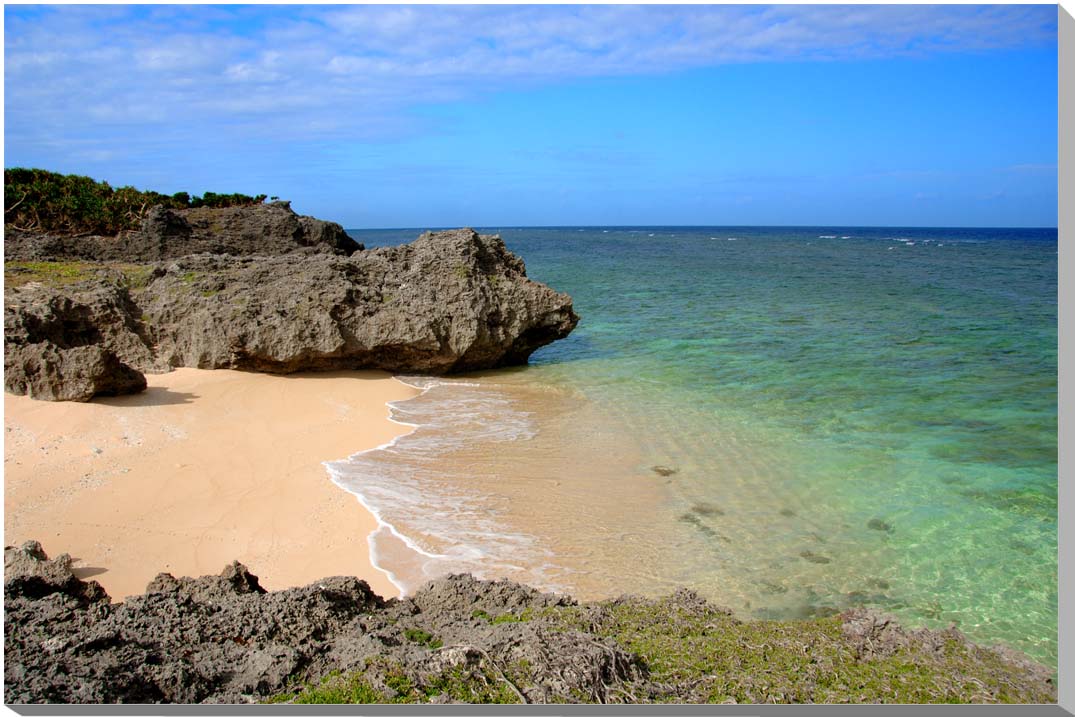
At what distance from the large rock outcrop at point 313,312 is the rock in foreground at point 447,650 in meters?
7.79

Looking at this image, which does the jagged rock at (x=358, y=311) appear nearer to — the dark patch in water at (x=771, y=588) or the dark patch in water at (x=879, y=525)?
the dark patch in water at (x=879, y=525)

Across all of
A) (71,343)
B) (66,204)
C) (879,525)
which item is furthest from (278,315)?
(66,204)

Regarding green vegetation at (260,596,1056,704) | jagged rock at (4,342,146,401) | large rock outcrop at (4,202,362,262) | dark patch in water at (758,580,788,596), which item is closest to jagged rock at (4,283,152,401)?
jagged rock at (4,342,146,401)

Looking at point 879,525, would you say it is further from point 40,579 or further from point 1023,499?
point 40,579

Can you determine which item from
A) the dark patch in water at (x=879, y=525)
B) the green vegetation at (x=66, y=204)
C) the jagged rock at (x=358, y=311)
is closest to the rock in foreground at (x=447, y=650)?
the dark patch in water at (x=879, y=525)

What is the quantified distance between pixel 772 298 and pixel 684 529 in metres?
22.4

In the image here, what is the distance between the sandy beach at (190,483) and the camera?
694 centimetres

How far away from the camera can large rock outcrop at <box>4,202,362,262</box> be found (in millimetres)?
20266

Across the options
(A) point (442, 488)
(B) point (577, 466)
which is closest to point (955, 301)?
(B) point (577, 466)

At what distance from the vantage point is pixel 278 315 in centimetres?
1345

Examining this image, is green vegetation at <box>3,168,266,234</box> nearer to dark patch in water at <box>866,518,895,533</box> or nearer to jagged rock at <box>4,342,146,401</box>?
jagged rock at <box>4,342,146,401</box>

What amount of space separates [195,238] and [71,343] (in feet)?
36.5

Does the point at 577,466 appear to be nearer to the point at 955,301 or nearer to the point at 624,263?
the point at 955,301

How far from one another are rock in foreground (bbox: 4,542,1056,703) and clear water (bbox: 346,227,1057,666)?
1.58 meters
